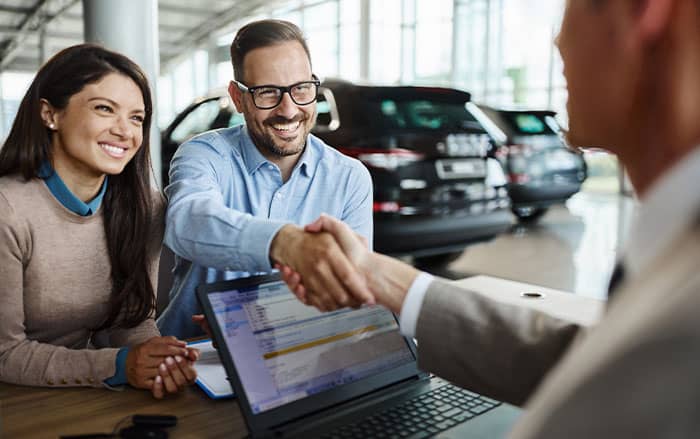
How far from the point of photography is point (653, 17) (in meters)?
0.56

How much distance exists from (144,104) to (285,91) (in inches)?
16.5

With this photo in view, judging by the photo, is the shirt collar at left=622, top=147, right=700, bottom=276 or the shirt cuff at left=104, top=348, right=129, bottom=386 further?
the shirt cuff at left=104, top=348, right=129, bottom=386

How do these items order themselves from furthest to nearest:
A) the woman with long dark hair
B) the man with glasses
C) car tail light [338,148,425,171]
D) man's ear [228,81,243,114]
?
car tail light [338,148,425,171], man's ear [228,81,243,114], the man with glasses, the woman with long dark hair

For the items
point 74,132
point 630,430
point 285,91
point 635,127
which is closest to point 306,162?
point 285,91

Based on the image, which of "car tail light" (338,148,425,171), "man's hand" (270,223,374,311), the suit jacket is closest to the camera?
the suit jacket

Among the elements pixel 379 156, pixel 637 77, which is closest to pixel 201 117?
pixel 379 156

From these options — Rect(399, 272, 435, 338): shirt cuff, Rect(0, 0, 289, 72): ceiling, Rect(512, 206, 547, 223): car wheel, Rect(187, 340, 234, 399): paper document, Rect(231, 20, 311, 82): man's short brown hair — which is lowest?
Rect(512, 206, 547, 223): car wheel

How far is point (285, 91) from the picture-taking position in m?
1.93

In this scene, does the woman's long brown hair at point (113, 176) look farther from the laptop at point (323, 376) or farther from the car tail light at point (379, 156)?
the car tail light at point (379, 156)

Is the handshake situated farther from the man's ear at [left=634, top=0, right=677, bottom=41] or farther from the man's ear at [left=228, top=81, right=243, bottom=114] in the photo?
the man's ear at [left=228, top=81, right=243, bottom=114]

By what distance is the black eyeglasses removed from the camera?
193 cm

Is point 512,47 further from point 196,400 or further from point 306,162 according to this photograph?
point 196,400

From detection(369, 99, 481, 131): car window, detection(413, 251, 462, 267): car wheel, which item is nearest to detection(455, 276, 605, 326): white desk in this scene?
detection(369, 99, 481, 131): car window

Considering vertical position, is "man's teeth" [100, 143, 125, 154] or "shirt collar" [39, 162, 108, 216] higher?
"man's teeth" [100, 143, 125, 154]
